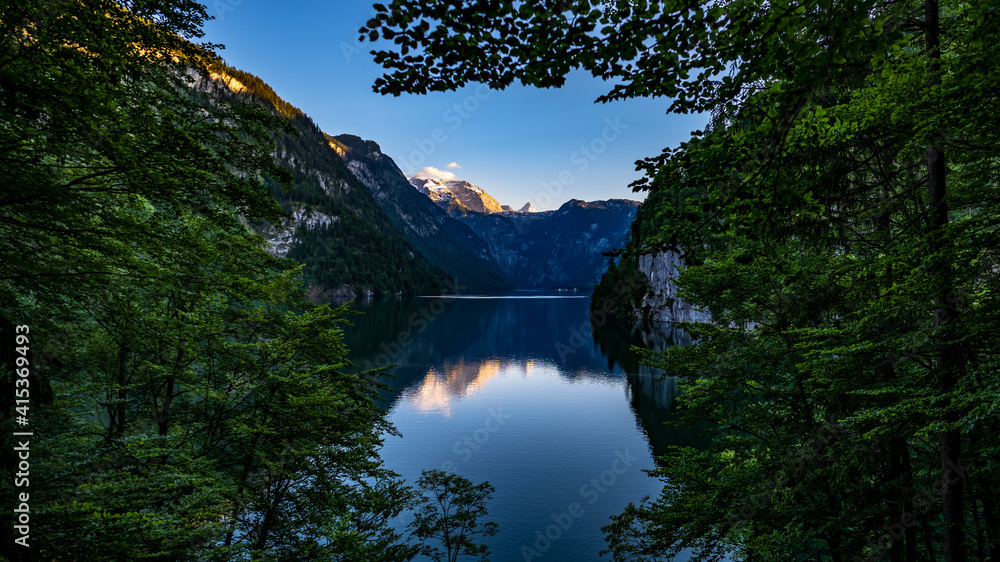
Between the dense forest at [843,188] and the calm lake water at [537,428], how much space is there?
38.0 ft

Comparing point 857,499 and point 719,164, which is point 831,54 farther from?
point 857,499

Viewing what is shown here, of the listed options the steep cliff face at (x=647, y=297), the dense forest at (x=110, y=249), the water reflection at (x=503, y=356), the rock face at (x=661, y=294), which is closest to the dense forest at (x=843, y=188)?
the dense forest at (x=110, y=249)

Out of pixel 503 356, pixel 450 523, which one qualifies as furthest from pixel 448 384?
pixel 450 523

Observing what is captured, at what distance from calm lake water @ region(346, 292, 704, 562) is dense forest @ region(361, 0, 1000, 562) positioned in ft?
38.0

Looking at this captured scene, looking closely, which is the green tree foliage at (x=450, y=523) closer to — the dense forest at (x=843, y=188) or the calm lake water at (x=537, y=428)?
the calm lake water at (x=537, y=428)

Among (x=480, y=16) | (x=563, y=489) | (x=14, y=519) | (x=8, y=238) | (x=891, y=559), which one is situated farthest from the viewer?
(x=563, y=489)

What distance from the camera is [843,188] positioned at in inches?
265

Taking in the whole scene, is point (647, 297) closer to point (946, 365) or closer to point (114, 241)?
point (946, 365)

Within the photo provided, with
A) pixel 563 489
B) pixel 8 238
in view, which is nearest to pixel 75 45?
pixel 8 238

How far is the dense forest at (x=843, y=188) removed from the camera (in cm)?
368

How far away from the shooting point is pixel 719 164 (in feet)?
15.5

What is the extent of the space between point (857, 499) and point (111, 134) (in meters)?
15.1

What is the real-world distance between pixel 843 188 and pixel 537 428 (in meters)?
31.4

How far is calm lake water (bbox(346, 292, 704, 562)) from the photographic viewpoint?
2125cm
